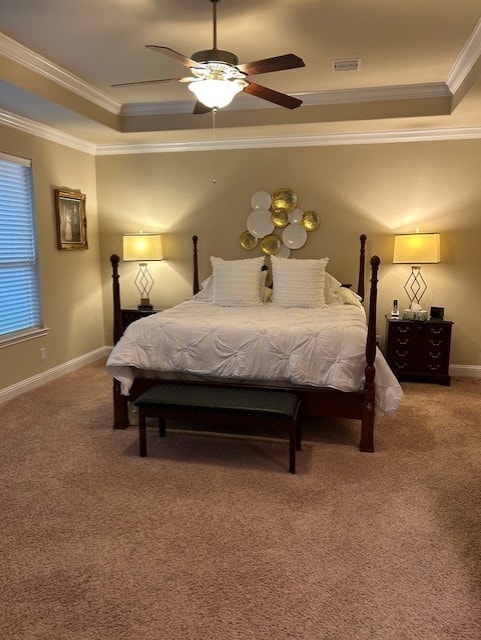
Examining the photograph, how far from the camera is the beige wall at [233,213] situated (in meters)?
4.93

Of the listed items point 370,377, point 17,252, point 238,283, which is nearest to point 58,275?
point 17,252

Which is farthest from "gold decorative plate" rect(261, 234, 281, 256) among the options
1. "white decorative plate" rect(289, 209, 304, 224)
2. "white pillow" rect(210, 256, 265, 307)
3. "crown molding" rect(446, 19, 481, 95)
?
"crown molding" rect(446, 19, 481, 95)

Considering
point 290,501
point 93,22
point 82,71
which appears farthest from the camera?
point 82,71

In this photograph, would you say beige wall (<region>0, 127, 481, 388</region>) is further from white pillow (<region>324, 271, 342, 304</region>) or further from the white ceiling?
white pillow (<region>324, 271, 342, 304</region>)

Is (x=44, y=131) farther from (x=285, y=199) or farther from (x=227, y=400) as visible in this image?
(x=227, y=400)

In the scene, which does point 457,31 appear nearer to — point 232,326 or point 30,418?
point 232,326

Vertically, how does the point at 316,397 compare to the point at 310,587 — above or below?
above

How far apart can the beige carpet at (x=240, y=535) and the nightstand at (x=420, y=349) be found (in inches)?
44.3

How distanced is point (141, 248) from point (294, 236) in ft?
5.68

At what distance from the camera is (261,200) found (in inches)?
212

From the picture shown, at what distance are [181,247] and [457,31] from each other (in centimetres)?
346

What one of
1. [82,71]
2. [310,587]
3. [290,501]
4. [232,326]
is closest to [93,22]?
[82,71]

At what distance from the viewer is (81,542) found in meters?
2.32

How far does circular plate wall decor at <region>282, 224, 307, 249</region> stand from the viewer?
17.5 ft
